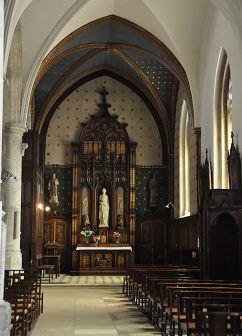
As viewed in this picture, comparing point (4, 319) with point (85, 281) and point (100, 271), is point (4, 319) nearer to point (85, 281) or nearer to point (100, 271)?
point (85, 281)

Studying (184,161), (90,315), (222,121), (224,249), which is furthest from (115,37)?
(90,315)

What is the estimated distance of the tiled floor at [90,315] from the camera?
10125mm

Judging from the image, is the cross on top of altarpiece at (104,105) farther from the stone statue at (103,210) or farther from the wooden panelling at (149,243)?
the wooden panelling at (149,243)

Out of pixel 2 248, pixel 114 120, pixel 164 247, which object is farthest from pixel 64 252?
pixel 2 248

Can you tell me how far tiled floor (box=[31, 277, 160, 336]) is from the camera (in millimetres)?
10125

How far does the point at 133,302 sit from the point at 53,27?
29.1ft

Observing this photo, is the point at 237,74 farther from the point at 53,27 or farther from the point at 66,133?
the point at 66,133

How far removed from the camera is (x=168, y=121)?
85.3ft

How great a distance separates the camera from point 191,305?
8.23 m

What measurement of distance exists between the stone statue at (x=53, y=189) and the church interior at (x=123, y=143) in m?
0.07

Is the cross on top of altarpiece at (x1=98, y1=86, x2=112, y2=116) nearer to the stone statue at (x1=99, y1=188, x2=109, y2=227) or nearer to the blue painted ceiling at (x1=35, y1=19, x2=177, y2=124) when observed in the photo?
the blue painted ceiling at (x1=35, y1=19, x2=177, y2=124)

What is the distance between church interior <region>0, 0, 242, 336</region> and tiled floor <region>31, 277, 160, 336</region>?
0.37 metres

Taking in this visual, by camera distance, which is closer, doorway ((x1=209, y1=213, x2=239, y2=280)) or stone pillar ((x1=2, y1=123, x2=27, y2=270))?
doorway ((x1=209, y1=213, x2=239, y2=280))

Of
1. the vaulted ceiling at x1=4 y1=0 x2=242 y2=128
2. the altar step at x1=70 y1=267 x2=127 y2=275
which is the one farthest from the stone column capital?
the altar step at x1=70 y1=267 x2=127 y2=275
